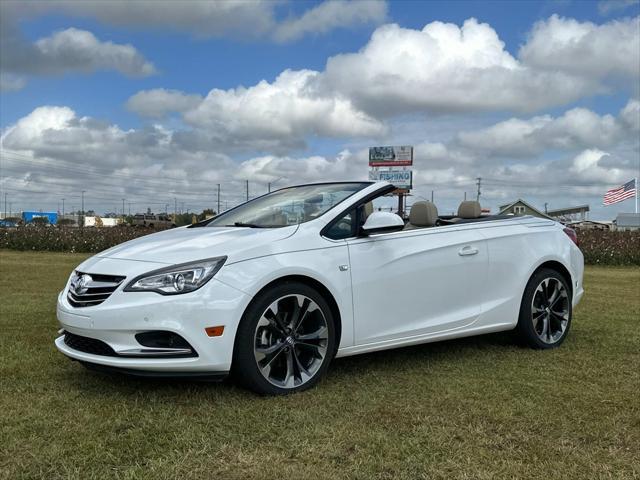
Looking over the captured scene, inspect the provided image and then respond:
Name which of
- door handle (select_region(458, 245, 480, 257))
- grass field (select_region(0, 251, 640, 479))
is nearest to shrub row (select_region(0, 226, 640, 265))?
grass field (select_region(0, 251, 640, 479))

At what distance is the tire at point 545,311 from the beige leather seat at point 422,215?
1.15m

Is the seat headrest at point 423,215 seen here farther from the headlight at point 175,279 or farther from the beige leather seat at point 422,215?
the headlight at point 175,279

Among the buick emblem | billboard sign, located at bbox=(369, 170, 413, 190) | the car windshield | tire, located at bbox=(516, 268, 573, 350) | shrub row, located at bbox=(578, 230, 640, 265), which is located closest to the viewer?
the buick emblem

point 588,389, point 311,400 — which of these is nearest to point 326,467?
point 311,400

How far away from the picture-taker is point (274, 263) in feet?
13.2

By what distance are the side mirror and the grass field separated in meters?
1.12

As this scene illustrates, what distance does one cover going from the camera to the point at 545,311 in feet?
19.0

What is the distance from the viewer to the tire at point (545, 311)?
18.4 feet

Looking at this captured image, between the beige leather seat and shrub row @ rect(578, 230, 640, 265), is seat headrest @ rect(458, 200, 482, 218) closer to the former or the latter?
the beige leather seat

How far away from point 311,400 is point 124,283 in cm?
140

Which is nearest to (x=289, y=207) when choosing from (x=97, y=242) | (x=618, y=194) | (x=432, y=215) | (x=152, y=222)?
(x=432, y=215)

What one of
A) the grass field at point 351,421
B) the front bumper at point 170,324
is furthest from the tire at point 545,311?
the front bumper at point 170,324

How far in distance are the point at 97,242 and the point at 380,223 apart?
66.9 ft

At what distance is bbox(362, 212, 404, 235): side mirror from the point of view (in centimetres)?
446
